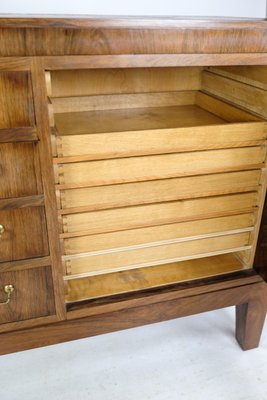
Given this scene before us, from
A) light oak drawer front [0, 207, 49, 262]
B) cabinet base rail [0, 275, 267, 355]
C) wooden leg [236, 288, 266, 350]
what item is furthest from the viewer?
wooden leg [236, 288, 266, 350]

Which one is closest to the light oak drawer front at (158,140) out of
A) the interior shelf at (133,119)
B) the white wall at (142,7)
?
the interior shelf at (133,119)

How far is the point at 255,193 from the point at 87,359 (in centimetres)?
60

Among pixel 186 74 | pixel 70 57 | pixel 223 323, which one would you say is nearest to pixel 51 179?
pixel 70 57

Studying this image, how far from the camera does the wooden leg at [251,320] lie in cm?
95

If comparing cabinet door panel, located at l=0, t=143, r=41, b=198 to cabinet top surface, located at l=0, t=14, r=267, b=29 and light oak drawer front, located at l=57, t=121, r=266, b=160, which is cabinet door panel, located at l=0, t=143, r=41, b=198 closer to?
light oak drawer front, located at l=57, t=121, r=266, b=160

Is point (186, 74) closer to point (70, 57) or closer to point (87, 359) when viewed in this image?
point (70, 57)

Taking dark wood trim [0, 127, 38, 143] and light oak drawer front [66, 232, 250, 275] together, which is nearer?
dark wood trim [0, 127, 38, 143]

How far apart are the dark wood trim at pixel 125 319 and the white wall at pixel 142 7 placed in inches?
30.1

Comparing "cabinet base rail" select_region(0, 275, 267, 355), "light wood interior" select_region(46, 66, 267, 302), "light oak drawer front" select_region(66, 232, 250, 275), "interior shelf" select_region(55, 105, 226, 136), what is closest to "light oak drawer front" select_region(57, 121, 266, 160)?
"light wood interior" select_region(46, 66, 267, 302)

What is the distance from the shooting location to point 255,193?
87cm

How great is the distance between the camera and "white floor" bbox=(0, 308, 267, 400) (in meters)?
0.89

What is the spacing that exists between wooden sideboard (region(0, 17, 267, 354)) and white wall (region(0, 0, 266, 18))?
172 mm

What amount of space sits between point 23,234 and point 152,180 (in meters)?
0.28

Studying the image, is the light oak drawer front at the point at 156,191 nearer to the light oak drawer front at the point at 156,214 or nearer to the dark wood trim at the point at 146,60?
the light oak drawer front at the point at 156,214
